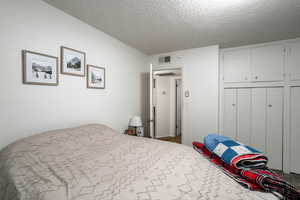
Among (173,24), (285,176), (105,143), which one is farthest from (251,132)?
(105,143)

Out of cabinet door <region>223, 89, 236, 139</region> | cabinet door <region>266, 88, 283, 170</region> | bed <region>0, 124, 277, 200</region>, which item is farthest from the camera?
cabinet door <region>223, 89, 236, 139</region>

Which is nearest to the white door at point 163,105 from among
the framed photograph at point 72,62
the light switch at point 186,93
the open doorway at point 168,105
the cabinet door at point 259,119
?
the open doorway at point 168,105

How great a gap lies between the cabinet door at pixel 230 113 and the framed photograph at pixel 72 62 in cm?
296

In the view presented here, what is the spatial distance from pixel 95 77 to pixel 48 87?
0.71 m

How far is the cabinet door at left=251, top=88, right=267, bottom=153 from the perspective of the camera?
2742mm

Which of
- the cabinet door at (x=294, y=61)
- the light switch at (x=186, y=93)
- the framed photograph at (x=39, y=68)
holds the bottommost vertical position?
the light switch at (x=186, y=93)

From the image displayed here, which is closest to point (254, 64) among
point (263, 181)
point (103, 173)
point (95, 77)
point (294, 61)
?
point (294, 61)

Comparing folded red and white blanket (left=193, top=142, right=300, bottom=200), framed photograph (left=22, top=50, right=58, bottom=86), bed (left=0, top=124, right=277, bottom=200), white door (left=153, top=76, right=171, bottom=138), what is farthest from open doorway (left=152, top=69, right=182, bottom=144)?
folded red and white blanket (left=193, top=142, right=300, bottom=200)

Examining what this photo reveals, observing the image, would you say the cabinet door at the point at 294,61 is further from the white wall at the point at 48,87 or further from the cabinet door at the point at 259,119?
the white wall at the point at 48,87

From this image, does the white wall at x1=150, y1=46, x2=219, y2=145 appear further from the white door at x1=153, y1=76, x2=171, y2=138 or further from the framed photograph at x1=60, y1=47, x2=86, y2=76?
the framed photograph at x1=60, y1=47, x2=86, y2=76

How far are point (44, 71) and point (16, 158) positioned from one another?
3.19 feet

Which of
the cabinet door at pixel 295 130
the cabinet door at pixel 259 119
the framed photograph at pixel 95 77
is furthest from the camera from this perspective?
the cabinet door at pixel 259 119

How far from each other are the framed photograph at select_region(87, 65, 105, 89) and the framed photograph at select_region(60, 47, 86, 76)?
12 cm

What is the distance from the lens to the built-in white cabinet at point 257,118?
104 inches
